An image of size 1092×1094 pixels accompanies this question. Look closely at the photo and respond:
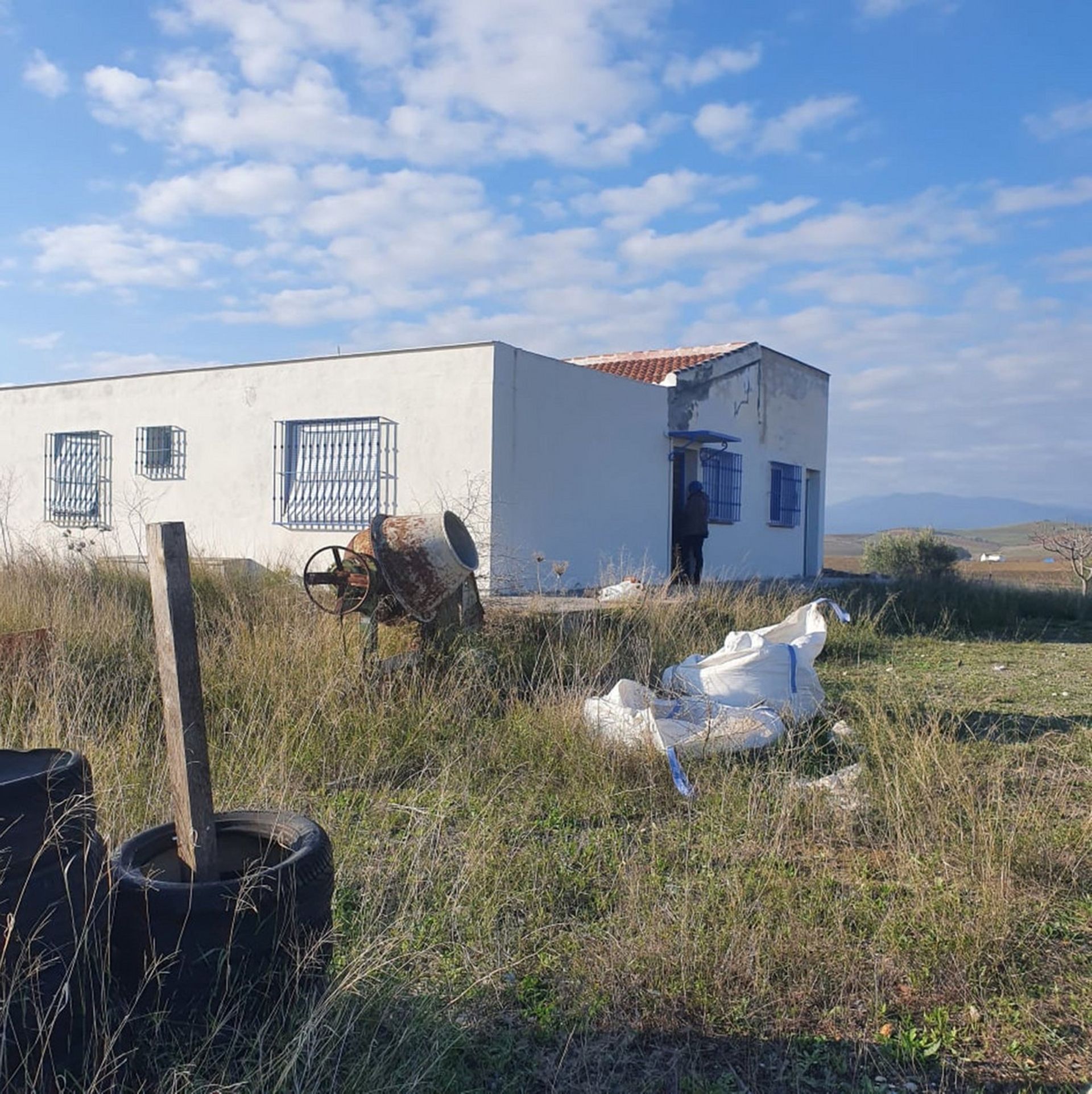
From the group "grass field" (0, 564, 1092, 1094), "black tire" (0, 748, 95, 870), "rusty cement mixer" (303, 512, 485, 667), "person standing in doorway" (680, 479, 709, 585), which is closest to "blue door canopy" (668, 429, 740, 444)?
"person standing in doorway" (680, 479, 709, 585)

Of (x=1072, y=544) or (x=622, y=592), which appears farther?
(x=1072, y=544)

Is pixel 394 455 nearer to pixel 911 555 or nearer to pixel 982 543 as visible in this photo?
pixel 911 555

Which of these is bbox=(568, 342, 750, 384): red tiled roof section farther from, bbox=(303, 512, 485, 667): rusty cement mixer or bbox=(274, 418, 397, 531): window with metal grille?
bbox=(303, 512, 485, 667): rusty cement mixer

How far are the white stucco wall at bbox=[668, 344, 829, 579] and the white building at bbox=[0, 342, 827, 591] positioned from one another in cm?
7

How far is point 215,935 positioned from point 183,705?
1.86 ft

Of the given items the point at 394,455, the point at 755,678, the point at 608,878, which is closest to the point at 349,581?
the point at 755,678

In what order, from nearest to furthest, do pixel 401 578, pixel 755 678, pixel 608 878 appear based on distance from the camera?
pixel 608 878 < pixel 755 678 < pixel 401 578

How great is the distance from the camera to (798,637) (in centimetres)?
702

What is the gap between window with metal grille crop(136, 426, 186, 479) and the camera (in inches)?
554

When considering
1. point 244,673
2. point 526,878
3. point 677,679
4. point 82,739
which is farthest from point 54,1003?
point 677,679

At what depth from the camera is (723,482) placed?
1692cm

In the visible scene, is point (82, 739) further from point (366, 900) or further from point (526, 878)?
point (526, 878)

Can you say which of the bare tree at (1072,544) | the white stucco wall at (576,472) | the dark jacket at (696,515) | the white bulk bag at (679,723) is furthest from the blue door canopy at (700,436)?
the white bulk bag at (679,723)

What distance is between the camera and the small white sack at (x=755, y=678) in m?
5.82
